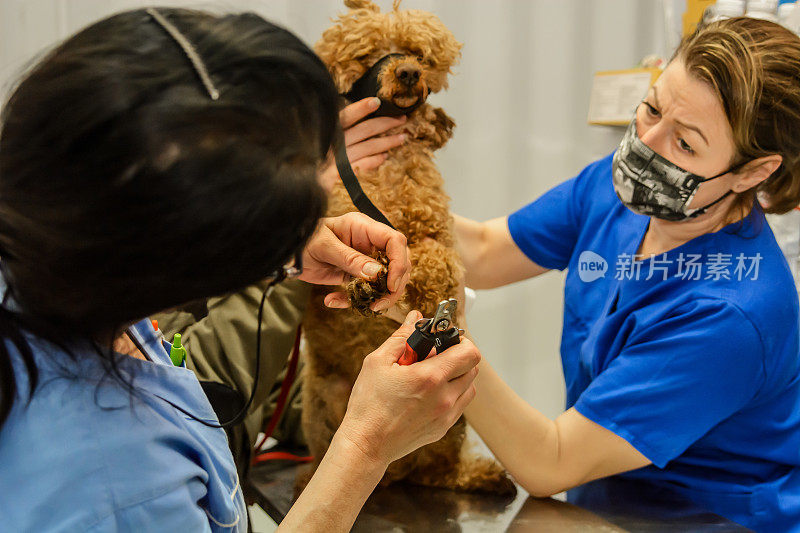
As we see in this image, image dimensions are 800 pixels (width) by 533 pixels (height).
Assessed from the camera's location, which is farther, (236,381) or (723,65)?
(236,381)

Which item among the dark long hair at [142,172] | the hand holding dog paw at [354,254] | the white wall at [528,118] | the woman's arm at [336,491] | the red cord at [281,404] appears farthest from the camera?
the white wall at [528,118]

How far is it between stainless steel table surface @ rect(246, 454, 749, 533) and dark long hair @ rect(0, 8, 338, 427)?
683mm

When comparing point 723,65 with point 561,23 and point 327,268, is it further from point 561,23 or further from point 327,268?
point 561,23

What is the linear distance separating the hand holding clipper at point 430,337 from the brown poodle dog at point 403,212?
0.21 metres

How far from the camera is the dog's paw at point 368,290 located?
3.03 ft

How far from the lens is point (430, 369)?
782 millimetres

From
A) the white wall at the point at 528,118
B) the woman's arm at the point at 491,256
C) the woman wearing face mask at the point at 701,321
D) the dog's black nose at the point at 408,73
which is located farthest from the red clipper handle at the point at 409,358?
the white wall at the point at 528,118

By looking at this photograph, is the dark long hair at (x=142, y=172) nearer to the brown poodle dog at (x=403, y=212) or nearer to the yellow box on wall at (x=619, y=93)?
the brown poodle dog at (x=403, y=212)

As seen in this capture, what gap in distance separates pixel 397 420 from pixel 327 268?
29 centimetres

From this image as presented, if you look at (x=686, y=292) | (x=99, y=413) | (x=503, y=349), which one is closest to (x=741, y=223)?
(x=686, y=292)

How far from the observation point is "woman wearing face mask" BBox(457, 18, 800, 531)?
1.12 m

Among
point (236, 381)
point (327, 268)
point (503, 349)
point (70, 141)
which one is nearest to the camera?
point (70, 141)

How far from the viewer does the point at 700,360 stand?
3.62ft

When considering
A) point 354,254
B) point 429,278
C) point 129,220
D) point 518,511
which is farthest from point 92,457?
point 518,511
